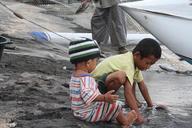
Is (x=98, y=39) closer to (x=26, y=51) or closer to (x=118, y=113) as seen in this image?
(x=26, y=51)

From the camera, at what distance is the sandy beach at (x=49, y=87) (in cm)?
452

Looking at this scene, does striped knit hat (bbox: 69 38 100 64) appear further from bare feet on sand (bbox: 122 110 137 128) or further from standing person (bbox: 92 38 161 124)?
bare feet on sand (bbox: 122 110 137 128)

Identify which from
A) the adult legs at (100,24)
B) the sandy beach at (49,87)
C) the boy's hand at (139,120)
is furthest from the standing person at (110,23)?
the boy's hand at (139,120)

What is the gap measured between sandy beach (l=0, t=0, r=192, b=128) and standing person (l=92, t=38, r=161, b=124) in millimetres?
305

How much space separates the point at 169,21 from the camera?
7.14 metres

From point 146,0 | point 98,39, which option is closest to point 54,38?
point 98,39

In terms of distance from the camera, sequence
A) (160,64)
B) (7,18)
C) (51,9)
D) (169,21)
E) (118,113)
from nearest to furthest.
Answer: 1. (118,113)
2. (169,21)
3. (160,64)
4. (7,18)
5. (51,9)

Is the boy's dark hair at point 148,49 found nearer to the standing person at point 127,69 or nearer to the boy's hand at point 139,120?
the standing person at point 127,69

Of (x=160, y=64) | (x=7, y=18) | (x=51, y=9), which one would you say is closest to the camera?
(x=160, y=64)

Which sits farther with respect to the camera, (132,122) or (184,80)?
(184,80)

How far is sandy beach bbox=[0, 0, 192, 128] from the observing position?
452 cm

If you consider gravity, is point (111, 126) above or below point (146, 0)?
below

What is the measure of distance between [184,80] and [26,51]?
2291 millimetres

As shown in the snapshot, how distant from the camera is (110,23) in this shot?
29.4ft
